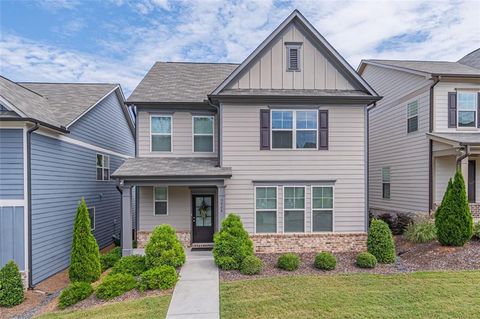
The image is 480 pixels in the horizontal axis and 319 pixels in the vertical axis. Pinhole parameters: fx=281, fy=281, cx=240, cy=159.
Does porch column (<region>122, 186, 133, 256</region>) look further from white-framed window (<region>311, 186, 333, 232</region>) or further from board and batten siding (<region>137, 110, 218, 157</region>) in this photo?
white-framed window (<region>311, 186, 333, 232</region>)

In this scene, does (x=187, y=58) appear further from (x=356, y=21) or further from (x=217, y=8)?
(x=356, y=21)

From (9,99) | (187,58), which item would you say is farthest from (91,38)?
(9,99)

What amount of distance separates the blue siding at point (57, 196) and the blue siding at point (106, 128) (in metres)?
0.73

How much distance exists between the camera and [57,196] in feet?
33.6

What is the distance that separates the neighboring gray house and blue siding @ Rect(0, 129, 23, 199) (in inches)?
597

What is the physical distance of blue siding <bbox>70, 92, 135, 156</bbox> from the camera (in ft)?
39.9

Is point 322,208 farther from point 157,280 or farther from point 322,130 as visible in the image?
point 157,280

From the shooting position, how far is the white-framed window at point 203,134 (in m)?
11.6

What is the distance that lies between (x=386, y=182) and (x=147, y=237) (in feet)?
41.5

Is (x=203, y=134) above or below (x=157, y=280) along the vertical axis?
above

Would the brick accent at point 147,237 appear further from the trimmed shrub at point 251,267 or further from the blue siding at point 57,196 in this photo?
the trimmed shrub at point 251,267

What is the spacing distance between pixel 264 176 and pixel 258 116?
2213mm

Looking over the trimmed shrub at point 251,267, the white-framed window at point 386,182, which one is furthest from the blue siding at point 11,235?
the white-framed window at point 386,182

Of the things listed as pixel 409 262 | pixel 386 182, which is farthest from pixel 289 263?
pixel 386 182
